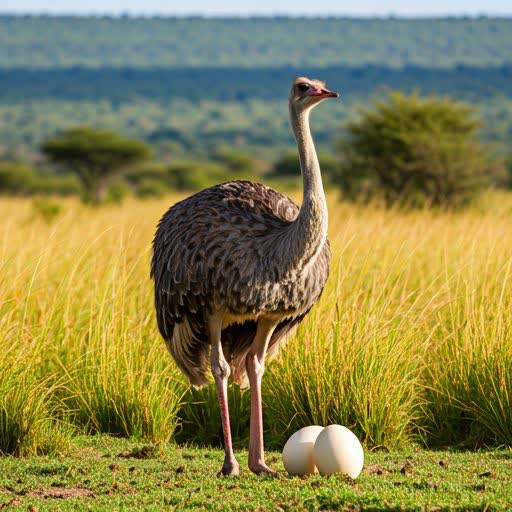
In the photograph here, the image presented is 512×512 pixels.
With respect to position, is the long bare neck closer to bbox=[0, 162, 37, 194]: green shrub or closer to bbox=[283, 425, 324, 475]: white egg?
bbox=[283, 425, 324, 475]: white egg

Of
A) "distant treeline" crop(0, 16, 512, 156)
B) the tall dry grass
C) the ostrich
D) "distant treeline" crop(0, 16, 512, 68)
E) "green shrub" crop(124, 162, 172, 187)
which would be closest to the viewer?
the ostrich

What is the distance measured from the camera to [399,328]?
255 inches

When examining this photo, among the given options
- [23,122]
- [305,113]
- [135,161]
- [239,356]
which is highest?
[23,122]

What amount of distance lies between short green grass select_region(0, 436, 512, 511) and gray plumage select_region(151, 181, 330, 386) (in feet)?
1.96

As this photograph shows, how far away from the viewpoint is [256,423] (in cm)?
554

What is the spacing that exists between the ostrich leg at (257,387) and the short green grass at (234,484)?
0.30 ft

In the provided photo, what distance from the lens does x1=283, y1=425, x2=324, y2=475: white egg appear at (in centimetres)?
522

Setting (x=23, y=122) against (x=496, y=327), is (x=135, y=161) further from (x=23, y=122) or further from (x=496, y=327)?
(x=23, y=122)

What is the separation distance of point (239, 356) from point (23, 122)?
10477cm

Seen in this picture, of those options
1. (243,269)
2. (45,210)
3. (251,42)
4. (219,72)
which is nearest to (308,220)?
(243,269)

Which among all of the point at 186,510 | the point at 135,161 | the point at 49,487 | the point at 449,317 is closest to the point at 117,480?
the point at 49,487

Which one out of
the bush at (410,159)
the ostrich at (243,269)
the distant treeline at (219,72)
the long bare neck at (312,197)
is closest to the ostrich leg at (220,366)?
the ostrich at (243,269)

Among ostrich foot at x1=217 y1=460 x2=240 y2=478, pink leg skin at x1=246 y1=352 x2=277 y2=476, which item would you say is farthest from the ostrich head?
ostrich foot at x1=217 y1=460 x2=240 y2=478

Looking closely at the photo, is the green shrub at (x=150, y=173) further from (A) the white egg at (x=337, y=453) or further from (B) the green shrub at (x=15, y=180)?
(A) the white egg at (x=337, y=453)
